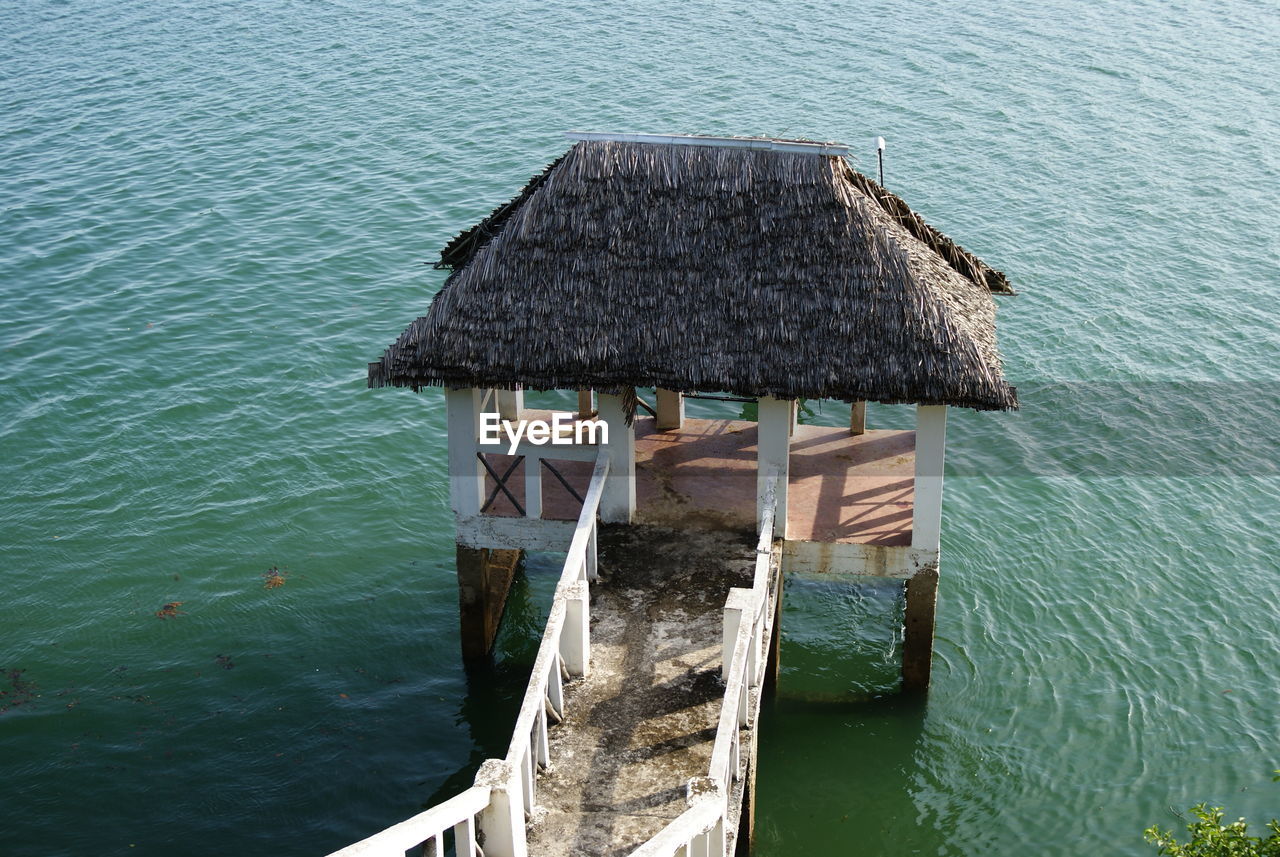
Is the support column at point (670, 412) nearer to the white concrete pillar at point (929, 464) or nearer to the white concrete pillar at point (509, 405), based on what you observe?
the white concrete pillar at point (509, 405)

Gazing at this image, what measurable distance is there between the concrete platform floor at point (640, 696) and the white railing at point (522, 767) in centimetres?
29

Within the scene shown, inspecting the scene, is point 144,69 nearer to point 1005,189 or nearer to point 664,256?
point 1005,189

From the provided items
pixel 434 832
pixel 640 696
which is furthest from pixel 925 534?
pixel 434 832

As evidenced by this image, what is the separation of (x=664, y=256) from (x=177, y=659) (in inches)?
380

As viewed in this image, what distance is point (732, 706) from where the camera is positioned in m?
A: 14.1

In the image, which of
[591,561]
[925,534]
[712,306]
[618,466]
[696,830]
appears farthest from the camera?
[618,466]

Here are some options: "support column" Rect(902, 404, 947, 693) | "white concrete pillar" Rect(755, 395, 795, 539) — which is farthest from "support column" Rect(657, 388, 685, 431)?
"support column" Rect(902, 404, 947, 693)

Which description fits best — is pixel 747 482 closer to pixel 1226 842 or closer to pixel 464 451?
pixel 464 451

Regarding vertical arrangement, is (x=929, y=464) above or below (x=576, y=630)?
above

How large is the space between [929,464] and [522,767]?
7.37 meters

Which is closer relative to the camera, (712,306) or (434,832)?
(434,832)

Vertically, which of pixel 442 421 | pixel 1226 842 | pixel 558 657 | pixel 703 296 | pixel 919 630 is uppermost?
pixel 703 296

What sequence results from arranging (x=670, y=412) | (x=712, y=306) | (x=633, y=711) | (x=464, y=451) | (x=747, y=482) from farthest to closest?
(x=670, y=412) → (x=747, y=482) → (x=464, y=451) → (x=712, y=306) → (x=633, y=711)

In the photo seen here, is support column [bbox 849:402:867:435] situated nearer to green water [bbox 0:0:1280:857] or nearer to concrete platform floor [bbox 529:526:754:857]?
green water [bbox 0:0:1280:857]
